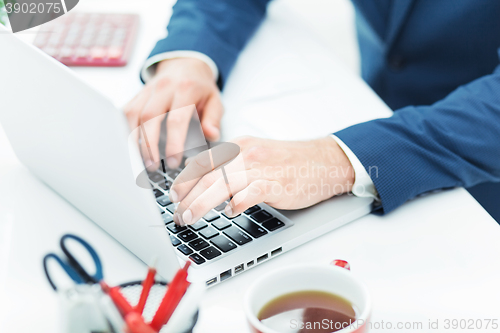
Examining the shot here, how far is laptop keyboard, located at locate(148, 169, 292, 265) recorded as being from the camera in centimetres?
53

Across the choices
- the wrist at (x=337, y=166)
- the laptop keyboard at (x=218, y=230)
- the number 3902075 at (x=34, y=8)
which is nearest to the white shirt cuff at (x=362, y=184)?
the wrist at (x=337, y=166)

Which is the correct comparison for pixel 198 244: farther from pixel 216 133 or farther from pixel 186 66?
pixel 186 66

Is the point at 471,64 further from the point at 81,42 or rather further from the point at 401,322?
the point at 81,42

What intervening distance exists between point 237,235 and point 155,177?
168mm

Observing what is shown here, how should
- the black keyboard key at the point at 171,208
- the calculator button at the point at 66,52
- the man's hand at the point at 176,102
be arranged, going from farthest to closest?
the calculator button at the point at 66,52
the man's hand at the point at 176,102
the black keyboard key at the point at 171,208

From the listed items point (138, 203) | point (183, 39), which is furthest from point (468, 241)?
point (183, 39)

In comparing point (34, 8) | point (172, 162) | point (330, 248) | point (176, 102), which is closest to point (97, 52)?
point (34, 8)

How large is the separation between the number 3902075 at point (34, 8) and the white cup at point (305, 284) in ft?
2.62

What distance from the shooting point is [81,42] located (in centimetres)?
99

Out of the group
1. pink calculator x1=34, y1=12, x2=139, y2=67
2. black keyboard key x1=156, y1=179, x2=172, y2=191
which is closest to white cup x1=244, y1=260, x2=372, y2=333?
black keyboard key x1=156, y1=179, x2=172, y2=191

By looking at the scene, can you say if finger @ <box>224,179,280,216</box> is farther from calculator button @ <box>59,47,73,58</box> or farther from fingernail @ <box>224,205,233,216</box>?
calculator button @ <box>59,47,73,58</box>

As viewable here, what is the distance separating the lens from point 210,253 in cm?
52

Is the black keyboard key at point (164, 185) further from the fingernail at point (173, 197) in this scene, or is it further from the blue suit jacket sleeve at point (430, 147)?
the blue suit jacket sleeve at point (430, 147)

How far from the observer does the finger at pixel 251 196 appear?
54 cm
